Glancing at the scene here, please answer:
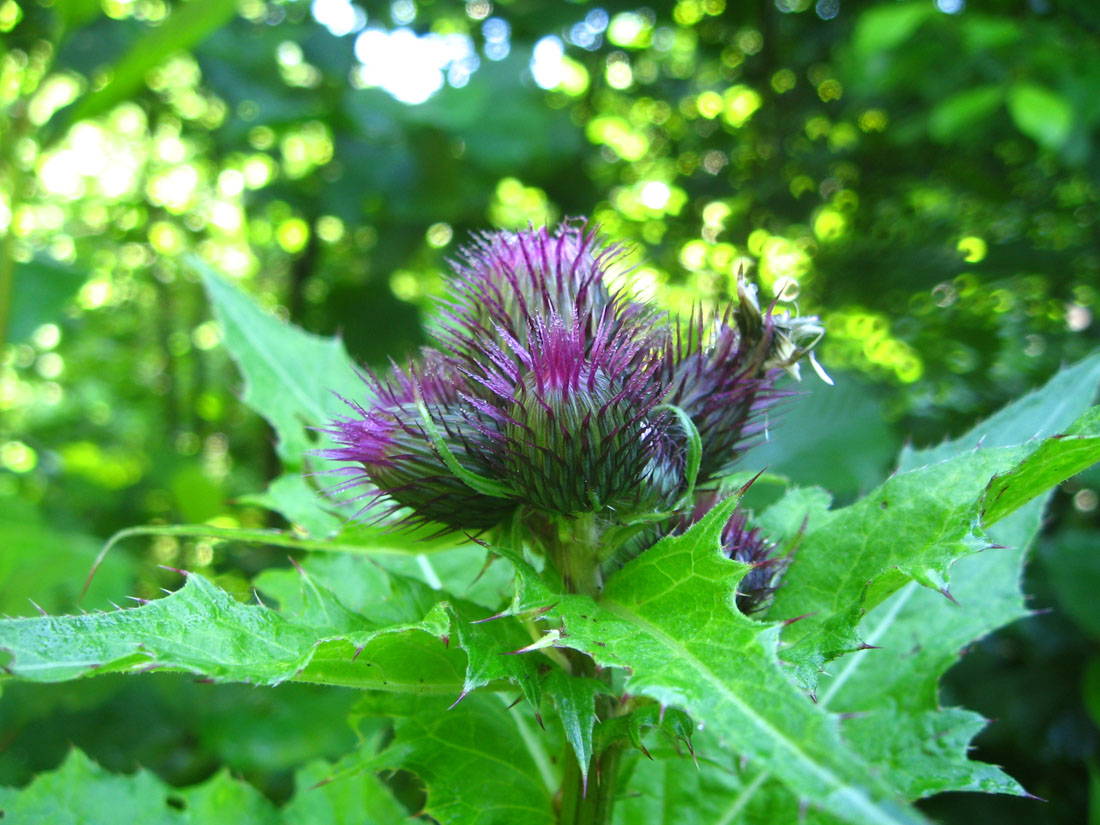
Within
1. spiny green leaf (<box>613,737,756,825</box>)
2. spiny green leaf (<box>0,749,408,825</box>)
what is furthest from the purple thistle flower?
spiny green leaf (<box>0,749,408,825</box>)

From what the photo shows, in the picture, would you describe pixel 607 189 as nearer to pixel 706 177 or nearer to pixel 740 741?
pixel 706 177

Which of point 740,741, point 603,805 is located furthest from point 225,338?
point 740,741

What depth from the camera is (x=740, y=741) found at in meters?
0.77

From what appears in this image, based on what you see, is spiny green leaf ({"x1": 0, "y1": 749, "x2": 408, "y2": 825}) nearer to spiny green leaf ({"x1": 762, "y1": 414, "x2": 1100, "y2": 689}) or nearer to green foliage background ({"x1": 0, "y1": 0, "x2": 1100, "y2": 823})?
green foliage background ({"x1": 0, "y1": 0, "x2": 1100, "y2": 823})

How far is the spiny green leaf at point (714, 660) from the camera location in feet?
2.30

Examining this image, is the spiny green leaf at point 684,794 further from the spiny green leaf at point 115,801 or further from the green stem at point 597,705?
the spiny green leaf at point 115,801

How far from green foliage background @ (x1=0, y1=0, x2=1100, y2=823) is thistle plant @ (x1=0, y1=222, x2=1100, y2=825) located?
0.15 metres

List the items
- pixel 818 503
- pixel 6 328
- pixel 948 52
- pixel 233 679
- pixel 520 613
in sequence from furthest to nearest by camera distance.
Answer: pixel 948 52
pixel 6 328
pixel 818 503
pixel 520 613
pixel 233 679

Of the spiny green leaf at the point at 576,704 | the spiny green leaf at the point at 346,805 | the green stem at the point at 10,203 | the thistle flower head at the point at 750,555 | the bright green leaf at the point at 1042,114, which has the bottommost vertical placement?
the spiny green leaf at the point at 346,805

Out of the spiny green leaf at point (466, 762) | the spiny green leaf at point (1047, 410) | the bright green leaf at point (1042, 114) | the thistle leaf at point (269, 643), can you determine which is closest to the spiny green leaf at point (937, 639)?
the spiny green leaf at point (1047, 410)

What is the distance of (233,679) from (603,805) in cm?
64

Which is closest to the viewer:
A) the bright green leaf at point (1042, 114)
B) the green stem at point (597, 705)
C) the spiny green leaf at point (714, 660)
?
the spiny green leaf at point (714, 660)

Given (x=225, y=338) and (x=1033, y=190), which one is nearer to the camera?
(x=225, y=338)

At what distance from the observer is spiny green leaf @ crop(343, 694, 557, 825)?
51.0 inches
